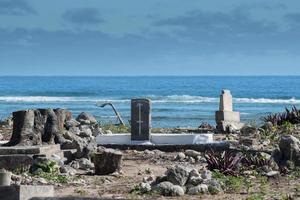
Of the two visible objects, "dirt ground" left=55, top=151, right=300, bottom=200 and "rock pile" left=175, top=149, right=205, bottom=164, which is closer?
"dirt ground" left=55, top=151, right=300, bottom=200

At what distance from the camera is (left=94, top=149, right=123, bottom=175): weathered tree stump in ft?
45.6

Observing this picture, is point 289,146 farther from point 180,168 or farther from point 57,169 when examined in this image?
point 57,169

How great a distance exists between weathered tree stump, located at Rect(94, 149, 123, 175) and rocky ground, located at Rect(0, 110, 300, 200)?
0.19 m

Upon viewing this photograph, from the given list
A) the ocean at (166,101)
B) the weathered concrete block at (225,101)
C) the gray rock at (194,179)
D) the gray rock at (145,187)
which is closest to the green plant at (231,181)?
the gray rock at (194,179)

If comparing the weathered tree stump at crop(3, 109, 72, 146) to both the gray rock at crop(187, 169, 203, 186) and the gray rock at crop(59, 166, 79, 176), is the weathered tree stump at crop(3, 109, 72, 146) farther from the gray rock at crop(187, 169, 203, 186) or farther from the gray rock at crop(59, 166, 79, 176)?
the gray rock at crop(187, 169, 203, 186)

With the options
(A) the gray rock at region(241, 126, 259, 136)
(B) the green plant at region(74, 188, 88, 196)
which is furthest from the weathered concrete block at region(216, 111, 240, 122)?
(B) the green plant at region(74, 188, 88, 196)

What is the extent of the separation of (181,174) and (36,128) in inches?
227

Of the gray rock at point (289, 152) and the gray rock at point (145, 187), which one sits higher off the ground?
the gray rock at point (289, 152)

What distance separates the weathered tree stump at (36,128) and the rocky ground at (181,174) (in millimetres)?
298

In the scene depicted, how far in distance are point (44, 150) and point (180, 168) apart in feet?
13.5

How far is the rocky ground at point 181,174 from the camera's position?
1141cm

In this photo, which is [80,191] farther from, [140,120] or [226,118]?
[226,118]

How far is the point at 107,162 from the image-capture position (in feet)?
45.8

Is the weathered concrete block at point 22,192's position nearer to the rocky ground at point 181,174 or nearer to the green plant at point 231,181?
the rocky ground at point 181,174
